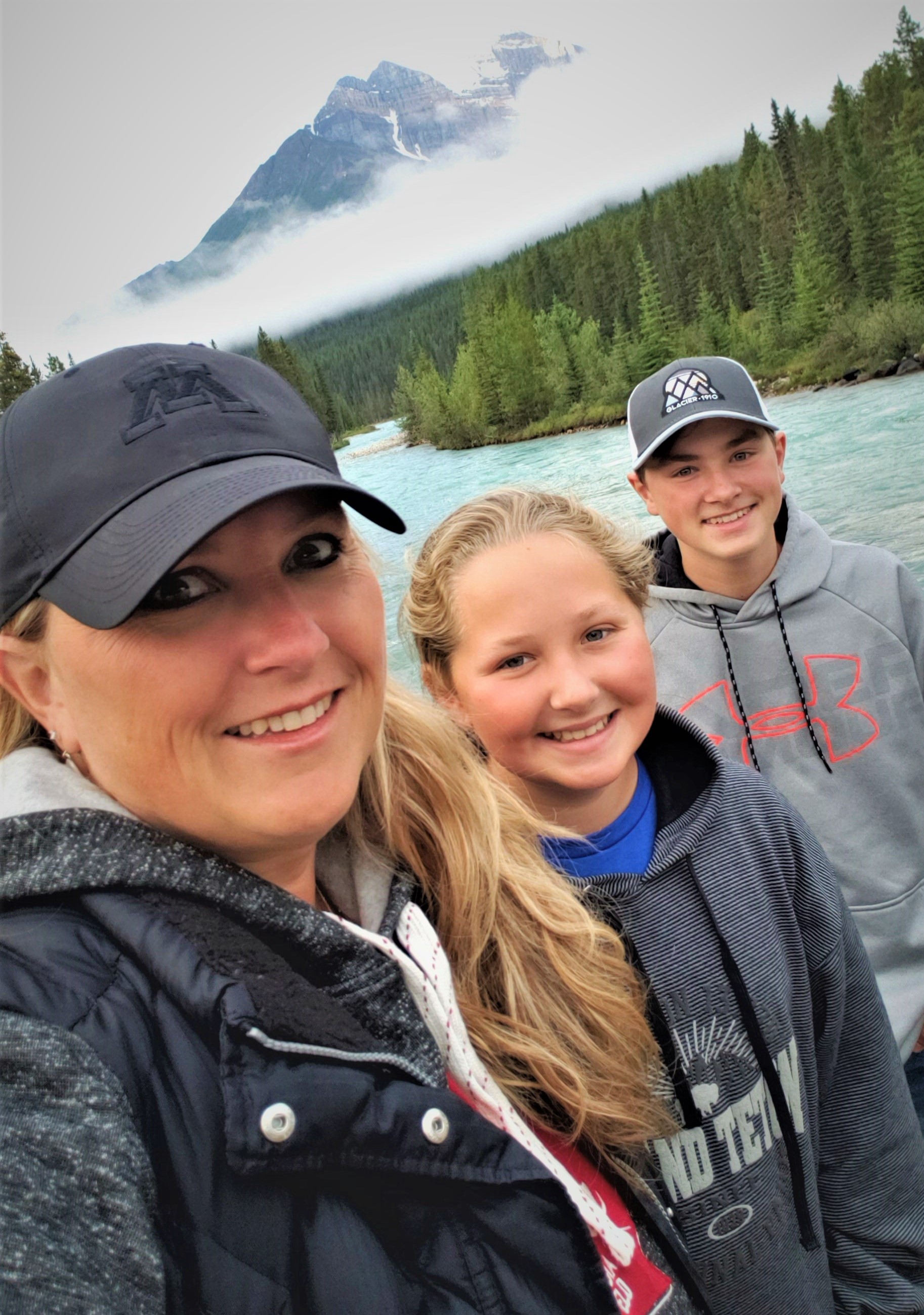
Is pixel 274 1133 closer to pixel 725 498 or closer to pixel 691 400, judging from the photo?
pixel 725 498

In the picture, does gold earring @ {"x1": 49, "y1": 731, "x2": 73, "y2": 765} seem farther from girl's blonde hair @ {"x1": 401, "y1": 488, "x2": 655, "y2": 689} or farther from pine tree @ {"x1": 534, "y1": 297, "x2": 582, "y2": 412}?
pine tree @ {"x1": 534, "y1": 297, "x2": 582, "y2": 412}

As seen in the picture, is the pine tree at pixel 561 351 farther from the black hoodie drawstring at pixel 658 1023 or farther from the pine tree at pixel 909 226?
the black hoodie drawstring at pixel 658 1023

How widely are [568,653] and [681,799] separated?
0.94 feet

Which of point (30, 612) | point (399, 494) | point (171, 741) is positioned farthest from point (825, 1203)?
point (399, 494)

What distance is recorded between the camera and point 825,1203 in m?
1.18

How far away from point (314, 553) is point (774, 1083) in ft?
3.09

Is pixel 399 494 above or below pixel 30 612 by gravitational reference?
below

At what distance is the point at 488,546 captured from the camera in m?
1.25

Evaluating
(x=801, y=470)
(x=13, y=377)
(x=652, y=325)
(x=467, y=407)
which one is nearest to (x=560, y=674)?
(x=13, y=377)

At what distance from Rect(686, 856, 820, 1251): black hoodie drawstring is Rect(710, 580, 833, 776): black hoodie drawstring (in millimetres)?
918

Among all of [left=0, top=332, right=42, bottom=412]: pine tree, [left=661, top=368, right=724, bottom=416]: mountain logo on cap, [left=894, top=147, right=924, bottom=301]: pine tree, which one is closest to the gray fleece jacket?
[left=661, top=368, right=724, bottom=416]: mountain logo on cap

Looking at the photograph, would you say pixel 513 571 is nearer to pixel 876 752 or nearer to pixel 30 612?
pixel 30 612

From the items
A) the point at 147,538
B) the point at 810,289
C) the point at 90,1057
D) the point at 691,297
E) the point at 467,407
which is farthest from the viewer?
the point at 467,407

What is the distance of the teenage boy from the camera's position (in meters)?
1.74
